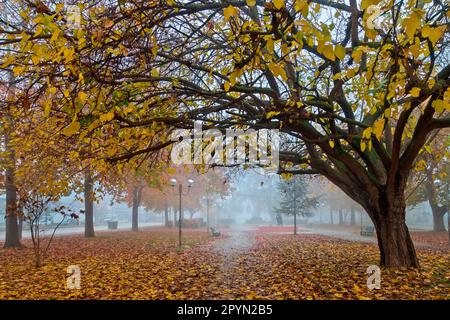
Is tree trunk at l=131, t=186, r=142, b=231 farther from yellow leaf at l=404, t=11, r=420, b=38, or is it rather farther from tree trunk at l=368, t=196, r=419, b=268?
yellow leaf at l=404, t=11, r=420, b=38

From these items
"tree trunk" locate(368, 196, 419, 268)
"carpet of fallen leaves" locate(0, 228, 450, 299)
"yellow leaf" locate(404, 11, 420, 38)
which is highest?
"yellow leaf" locate(404, 11, 420, 38)

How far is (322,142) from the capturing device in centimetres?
705

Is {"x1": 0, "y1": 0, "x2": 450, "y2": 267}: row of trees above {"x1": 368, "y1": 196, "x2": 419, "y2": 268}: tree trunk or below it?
above

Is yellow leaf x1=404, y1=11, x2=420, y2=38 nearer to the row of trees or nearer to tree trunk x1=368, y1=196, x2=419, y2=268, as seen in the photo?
the row of trees

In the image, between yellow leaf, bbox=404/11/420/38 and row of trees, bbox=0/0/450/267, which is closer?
yellow leaf, bbox=404/11/420/38

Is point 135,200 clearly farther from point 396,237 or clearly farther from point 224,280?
point 396,237

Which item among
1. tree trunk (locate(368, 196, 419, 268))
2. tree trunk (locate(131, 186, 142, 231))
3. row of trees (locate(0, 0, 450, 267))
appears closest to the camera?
row of trees (locate(0, 0, 450, 267))

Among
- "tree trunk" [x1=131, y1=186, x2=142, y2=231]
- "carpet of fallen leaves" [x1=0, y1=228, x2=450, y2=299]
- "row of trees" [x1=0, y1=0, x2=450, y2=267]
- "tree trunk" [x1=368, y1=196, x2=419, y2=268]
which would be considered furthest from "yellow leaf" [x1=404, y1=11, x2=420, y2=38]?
"tree trunk" [x1=131, y1=186, x2=142, y2=231]

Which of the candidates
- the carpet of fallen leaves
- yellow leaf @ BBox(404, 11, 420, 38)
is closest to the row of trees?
yellow leaf @ BBox(404, 11, 420, 38)

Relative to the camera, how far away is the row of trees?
4.07 meters

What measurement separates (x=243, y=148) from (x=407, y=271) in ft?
16.0

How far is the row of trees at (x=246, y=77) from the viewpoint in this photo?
4068 millimetres

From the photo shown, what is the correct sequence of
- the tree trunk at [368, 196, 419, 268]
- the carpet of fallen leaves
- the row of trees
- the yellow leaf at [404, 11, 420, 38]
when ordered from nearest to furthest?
the yellow leaf at [404, 11, 420, 38] < the row of trees < the carpet of fallen leaves < the tree trunk at [368, 196, 419, 268]

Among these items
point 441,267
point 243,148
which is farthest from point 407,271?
point 243,148
